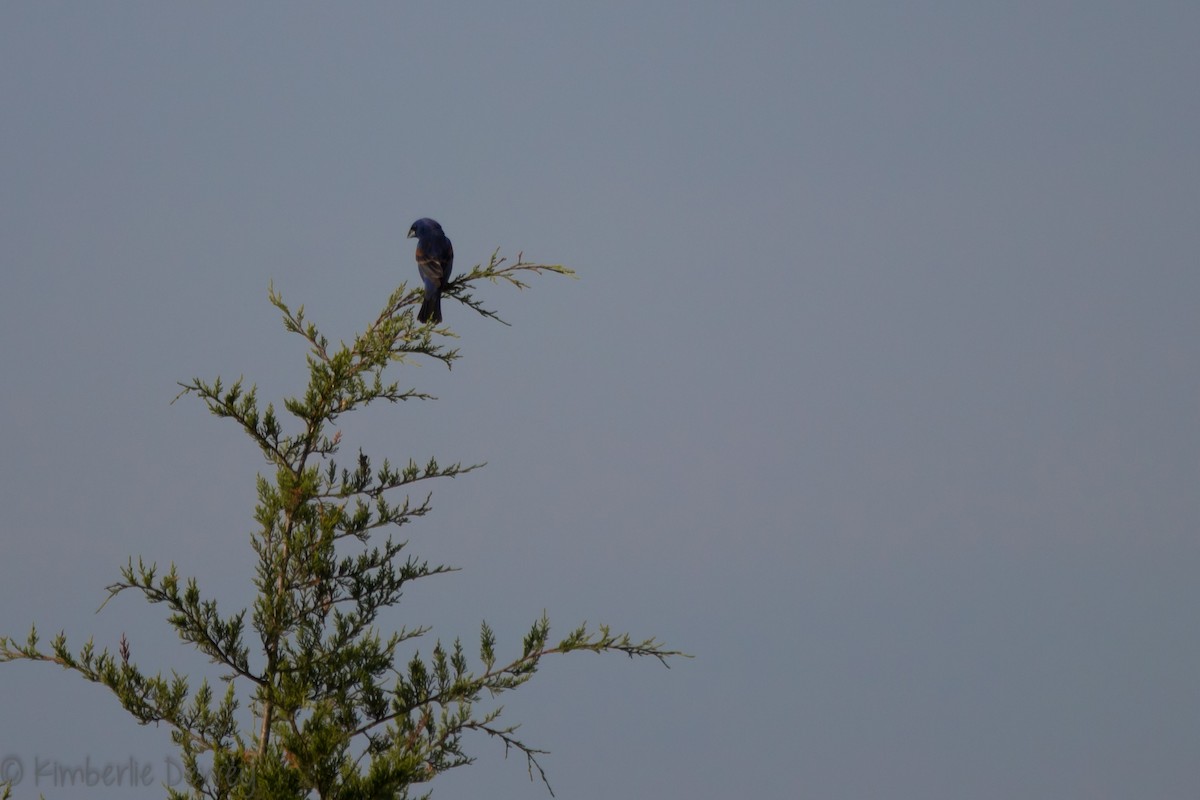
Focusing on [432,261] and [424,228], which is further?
[424,228]

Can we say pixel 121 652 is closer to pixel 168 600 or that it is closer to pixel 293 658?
pixel 168 600

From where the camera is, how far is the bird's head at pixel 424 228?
14422 millimetres

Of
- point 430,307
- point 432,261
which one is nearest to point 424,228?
point 432,261

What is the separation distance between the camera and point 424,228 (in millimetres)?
14578

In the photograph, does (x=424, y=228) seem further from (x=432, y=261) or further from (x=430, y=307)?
(x=430, y=307)

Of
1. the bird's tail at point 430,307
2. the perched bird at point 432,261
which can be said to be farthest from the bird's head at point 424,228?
the bird's tail at point 430,307

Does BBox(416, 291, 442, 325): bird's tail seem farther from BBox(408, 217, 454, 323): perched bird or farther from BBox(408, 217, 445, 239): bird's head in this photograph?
BBox(408, 217, 445, 239): bird's head

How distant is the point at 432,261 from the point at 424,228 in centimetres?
161

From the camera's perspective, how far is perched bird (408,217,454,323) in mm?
12016

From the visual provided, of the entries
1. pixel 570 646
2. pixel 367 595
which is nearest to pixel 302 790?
pixel 367 595

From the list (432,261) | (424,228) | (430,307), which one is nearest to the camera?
(430,307)

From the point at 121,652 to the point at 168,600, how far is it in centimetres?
68

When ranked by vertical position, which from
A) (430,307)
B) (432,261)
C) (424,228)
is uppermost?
(424,228)

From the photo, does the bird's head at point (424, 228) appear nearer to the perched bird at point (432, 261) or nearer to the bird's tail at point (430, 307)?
the perched bird at point (432, 261)
